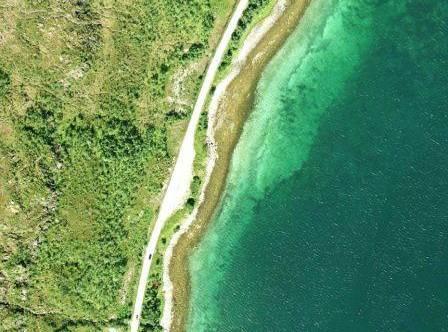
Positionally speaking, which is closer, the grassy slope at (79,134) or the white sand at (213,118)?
the grassy slope at (79,134)

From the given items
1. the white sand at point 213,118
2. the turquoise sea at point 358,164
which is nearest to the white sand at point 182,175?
the white sand at point 213,118

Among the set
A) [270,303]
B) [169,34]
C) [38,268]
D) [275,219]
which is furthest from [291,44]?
[38,268]

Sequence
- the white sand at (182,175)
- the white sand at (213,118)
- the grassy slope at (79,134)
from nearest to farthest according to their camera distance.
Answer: the grassy slope at (79,134), the white sand at (182,175), the white sand at (213,118)

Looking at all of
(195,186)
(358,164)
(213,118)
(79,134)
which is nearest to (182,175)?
(195,186)

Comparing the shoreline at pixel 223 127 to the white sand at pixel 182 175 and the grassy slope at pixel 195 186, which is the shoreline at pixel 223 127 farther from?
the white sand at pixel 182 175

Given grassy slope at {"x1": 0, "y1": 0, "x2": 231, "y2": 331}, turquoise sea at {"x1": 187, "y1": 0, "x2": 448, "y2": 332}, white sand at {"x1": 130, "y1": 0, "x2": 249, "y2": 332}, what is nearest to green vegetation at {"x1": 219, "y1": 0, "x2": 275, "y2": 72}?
white sand at {"x1": 130, "y1": 0, "x2": 249, "y2": 332}

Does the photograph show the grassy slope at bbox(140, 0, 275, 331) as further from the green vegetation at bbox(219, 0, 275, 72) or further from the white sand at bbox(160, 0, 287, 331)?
the white sand at bbox(160, 0, 287, 331)

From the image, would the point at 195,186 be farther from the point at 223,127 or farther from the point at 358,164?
the point at 358,164

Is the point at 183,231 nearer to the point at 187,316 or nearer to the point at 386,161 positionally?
the point at 187,316
